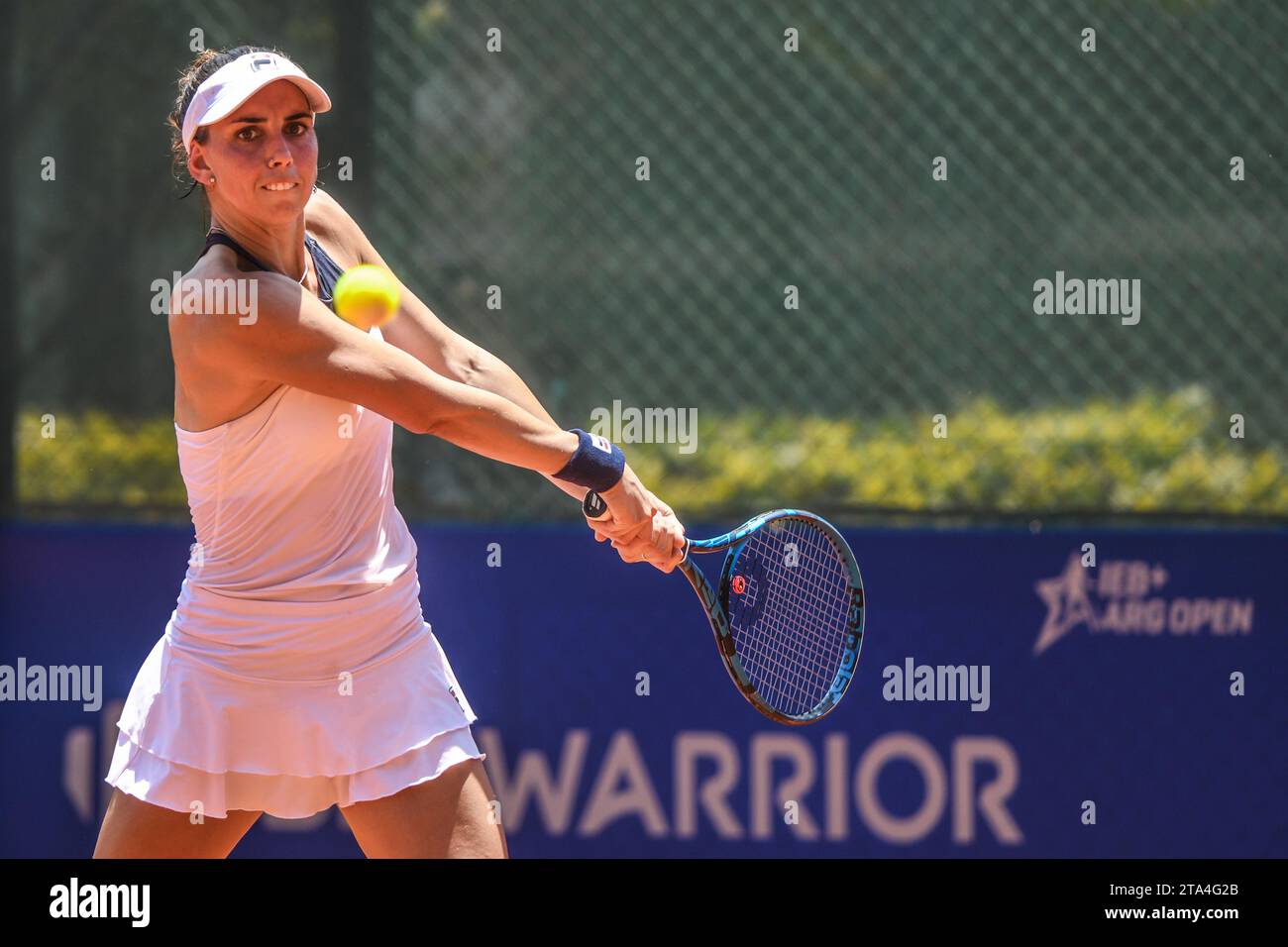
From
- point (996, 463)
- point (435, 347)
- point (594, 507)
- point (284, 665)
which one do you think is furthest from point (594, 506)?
point (996, 463)

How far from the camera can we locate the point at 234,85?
8.88 ft

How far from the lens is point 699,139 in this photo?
185 inches

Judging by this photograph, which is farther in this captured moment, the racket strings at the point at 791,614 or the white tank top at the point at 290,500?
the racket strings at the point at 791,614

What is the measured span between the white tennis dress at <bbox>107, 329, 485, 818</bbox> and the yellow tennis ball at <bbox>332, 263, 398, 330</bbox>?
16 centimetres

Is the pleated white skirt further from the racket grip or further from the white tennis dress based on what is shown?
the racket grip

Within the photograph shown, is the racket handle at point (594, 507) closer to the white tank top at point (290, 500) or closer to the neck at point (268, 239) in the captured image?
the white tank top at point (290, 500)

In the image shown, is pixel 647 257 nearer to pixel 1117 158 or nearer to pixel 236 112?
pixel 1117 158

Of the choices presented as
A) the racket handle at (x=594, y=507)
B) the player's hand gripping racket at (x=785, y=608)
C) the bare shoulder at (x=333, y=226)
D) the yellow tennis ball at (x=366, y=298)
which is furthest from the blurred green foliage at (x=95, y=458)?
the racket handle at (x=594, y=507)

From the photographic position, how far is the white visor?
2.69m

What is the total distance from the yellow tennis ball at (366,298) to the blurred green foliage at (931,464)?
1598mm

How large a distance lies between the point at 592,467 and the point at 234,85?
2.74ft

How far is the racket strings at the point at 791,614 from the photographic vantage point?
3.39m

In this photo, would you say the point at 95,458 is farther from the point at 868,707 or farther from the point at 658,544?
the point at 658,544
